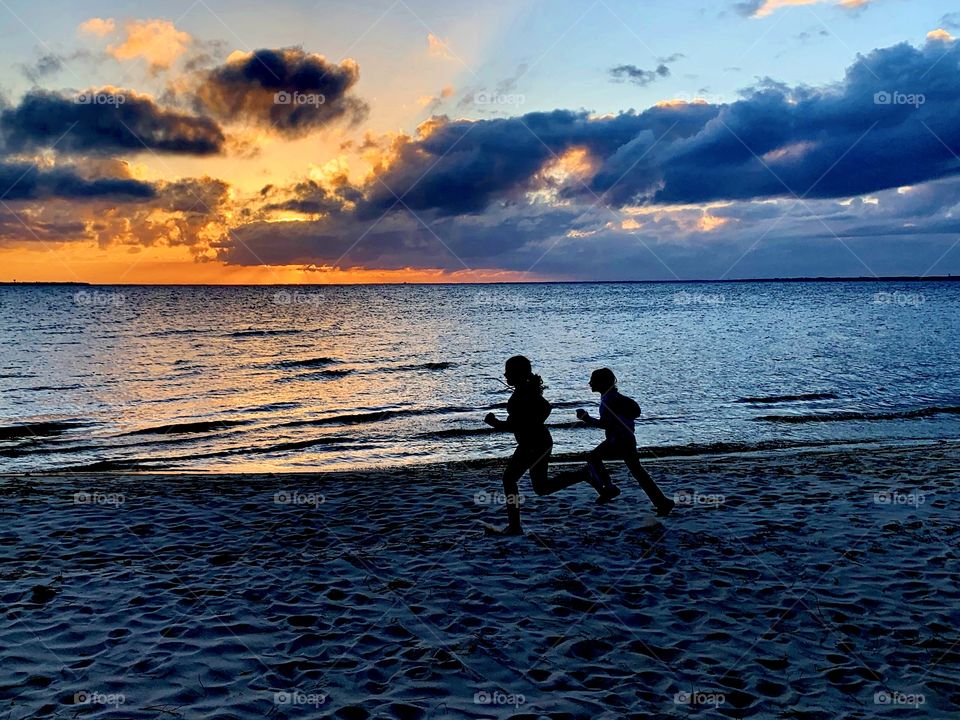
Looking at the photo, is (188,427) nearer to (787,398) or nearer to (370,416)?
(370,416)

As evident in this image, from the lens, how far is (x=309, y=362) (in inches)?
1736

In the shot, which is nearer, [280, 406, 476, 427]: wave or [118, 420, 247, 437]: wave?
[118, 420, 247, 437]: wave

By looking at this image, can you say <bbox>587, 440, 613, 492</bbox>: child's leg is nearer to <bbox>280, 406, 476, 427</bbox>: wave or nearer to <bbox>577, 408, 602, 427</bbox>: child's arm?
<bbox>577, 408, 602, 427</bbox>: child's arm

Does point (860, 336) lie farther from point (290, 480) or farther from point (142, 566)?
point (142, 566)

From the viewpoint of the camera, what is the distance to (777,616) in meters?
7.81

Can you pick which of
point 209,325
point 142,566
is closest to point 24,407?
point 142,566

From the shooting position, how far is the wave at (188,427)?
75.7 feet

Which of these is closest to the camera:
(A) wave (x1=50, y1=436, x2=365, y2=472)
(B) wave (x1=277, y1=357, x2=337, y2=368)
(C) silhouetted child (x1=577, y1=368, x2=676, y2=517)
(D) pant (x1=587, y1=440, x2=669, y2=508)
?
(C) silhouetted child (x1=577, y1=368, x2=676, y2=517)

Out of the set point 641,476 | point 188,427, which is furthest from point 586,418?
point 188,427

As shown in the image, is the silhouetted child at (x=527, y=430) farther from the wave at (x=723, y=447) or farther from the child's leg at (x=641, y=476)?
the wave at (x=723, y=447)

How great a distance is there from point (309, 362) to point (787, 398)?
2862 centimetres

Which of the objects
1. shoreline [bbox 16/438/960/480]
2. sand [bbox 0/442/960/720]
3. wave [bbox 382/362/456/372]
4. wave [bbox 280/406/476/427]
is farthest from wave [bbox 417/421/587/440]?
wave [bbox 382/362/456/372]

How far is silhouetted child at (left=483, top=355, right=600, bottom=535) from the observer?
9766 millimetres

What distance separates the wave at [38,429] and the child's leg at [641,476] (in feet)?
66.3
